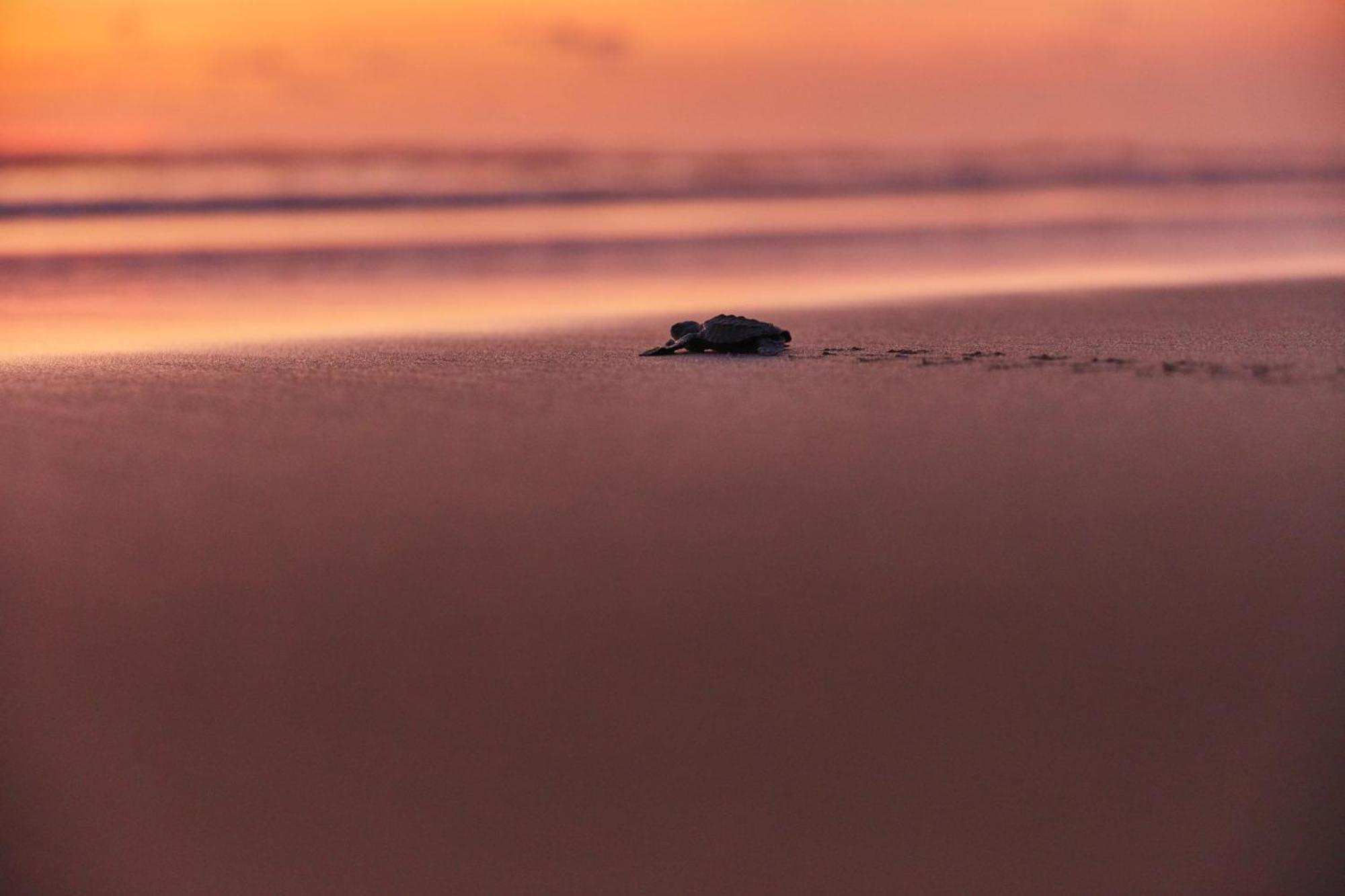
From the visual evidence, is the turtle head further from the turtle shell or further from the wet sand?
the wet sand

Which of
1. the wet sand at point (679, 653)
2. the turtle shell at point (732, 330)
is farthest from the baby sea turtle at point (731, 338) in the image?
the wet sand at point (679, 653)

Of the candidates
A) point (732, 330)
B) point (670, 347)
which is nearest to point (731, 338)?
point (732, 330)

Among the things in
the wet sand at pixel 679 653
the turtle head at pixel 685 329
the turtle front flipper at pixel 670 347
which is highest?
the turtle head at pixel 685 329

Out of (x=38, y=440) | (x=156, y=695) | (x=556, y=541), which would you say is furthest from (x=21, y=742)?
(x=38, y=440)

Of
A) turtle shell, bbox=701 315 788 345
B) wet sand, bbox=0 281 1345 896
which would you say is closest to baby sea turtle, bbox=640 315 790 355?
turtle shell, bbox=701 315 788 345

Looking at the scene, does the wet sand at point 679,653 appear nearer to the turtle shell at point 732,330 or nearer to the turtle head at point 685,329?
the turtle shell at point 732,330

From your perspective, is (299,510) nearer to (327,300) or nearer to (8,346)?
(8,346)
